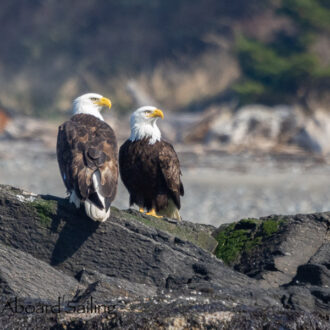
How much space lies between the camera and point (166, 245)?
550 cm

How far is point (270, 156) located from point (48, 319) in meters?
16.3

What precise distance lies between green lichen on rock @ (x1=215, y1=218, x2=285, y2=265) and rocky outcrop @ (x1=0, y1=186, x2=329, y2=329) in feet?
0.76

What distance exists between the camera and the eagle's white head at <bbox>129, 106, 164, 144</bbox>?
7.19m

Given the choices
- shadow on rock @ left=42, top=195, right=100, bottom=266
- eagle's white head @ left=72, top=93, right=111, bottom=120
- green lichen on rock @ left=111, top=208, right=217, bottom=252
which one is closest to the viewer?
shadow on rock @ left=42, top=195, right=100, bottom=266

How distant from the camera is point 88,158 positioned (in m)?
5.59

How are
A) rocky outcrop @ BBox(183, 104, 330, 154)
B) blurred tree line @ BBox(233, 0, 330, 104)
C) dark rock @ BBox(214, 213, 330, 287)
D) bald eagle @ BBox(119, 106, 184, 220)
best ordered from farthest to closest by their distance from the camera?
blurred tree line @ BBox(233, 0, 330, 104), rocky outcrop @ BBox(183, 104, 330, 154), bald eagle @ BBox(119, 106, 184, 220), dark rock @ BBox(214, 213, 330, 287)

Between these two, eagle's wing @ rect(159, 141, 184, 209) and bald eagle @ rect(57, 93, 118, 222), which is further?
eagle's wing @ rect(159, 141, 184, 209)

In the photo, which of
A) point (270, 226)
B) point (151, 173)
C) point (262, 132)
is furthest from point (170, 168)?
point (262, 132)

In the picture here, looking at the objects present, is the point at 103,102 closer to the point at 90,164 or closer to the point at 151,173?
the point at 151,173

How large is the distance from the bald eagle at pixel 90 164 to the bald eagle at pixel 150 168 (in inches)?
37.1

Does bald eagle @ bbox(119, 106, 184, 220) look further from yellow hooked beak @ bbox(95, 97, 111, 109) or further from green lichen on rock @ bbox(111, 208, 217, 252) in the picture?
green lichen on rock @ bbox(111, 208, 217, 252)

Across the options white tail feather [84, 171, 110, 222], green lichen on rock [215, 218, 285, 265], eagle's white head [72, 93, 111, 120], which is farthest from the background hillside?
white tail feather [84, 171, 110, 222]

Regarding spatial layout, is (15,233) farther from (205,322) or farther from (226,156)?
(226,156)

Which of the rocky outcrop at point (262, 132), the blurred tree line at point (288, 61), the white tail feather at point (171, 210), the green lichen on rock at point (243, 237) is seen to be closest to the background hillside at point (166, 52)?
the blurred tree line at point (288, 61)
